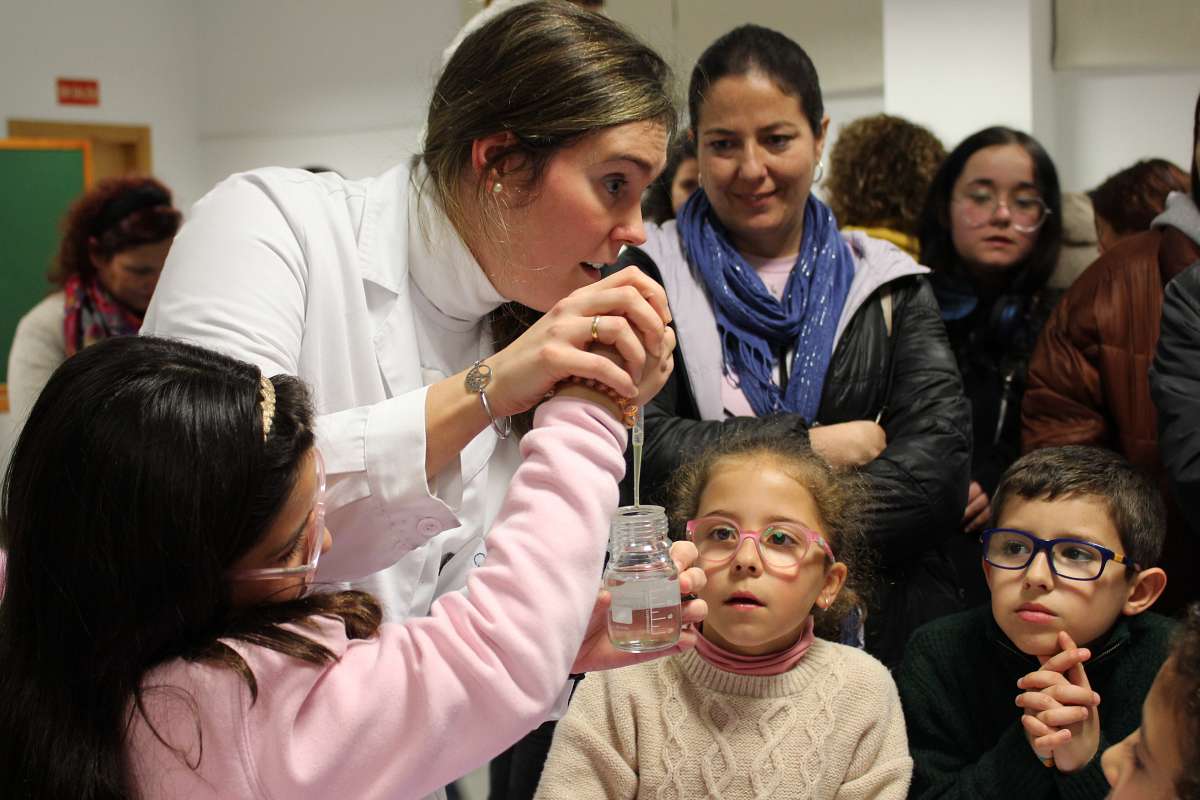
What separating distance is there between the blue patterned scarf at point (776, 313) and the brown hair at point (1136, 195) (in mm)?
1123

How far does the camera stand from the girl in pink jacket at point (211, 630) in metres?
1.05

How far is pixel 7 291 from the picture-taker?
633cm

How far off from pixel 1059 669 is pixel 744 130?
122cm

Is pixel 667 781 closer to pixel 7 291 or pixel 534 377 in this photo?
pixel 534 377

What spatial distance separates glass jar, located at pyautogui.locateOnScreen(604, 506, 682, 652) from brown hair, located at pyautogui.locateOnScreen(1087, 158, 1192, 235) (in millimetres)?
2357

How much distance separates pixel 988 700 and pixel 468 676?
3.77 feet

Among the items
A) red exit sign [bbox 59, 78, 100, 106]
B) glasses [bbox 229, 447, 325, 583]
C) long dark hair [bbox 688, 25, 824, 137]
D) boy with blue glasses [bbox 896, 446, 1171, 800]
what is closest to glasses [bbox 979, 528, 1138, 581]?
boy with blue glasses [bbox 896, 446, 1171, 800]

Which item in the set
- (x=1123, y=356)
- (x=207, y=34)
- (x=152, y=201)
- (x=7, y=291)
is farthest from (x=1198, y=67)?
(x=207, y=34)

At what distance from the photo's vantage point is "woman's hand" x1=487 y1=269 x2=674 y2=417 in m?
1.16

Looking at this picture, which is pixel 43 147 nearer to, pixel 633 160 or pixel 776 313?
pixel 776 313

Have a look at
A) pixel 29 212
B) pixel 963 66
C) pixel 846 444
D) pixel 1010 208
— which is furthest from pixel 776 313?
pixel 29 212

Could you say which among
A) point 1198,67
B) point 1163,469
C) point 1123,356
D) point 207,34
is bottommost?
point 1163,469

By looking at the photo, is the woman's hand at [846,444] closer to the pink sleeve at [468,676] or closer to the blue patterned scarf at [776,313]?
the blue patterned scarf at [776,313]

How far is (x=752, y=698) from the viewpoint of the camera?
6.08 feet
